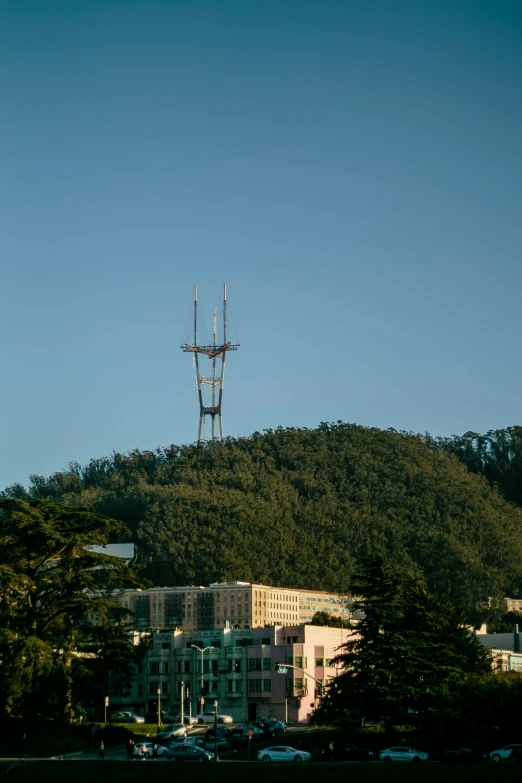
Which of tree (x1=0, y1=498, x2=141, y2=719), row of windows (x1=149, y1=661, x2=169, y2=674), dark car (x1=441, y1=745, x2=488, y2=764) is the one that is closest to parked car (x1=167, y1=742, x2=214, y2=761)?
dark car (x1=441, y1=745, x2=488, y2=764)

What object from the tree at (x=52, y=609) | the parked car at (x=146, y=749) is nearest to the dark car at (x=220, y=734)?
the parked car at (x=146, y=749)

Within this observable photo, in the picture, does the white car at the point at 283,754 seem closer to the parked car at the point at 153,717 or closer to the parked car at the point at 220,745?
the parked car at the point at 220,745

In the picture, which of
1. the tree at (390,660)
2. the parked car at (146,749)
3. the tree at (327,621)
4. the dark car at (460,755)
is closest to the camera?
the dark car at (460,755)

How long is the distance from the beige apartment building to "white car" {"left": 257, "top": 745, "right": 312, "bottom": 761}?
96.9 meters

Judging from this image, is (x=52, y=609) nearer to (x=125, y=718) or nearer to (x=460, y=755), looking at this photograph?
(x=125, y=718)

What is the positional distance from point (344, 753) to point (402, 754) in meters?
6.85

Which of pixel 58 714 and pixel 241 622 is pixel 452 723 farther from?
pixel 241 622

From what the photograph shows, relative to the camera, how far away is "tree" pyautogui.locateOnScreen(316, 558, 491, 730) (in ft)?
291

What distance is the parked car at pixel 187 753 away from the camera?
8394 cm

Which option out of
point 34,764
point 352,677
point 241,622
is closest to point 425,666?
point 352,677

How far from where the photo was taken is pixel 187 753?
277 ft

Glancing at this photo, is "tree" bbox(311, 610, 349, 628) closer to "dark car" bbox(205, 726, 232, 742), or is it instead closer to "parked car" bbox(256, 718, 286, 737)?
"parked car" bbox(256, 718, 286, 737)

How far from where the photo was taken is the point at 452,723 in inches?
3378

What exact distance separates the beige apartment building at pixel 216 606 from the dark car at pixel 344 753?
302ft
